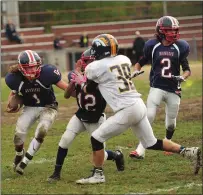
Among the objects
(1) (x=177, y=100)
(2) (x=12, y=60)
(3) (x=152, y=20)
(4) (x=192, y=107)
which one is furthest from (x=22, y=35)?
(1) (x=177, y=100)

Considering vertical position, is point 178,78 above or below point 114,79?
below

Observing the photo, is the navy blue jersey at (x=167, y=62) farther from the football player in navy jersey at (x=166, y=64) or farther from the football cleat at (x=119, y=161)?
the football cleat at (x=119, y=161)

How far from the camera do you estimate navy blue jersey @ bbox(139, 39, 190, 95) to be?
9.06 m

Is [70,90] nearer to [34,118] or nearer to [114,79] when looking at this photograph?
[114,79]

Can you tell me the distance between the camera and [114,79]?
23.5 feet

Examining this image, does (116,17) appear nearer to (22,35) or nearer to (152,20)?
(152,20)

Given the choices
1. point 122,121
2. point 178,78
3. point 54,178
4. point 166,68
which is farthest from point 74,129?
point 166,68

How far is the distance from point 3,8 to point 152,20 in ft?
23.8

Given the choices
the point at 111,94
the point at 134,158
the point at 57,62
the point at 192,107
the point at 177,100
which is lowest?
the point at 57,62

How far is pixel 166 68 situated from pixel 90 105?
1.84 m

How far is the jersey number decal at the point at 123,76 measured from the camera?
7.17 meters

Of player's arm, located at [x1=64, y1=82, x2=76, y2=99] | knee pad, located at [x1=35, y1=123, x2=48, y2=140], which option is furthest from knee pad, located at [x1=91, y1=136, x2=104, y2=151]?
knee pad, located at [x1=35, y1=123, x2=48, y2=140]

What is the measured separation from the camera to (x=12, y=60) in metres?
27.8

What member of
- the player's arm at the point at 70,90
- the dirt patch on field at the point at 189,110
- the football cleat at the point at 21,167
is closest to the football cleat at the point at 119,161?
the player's arm at the point at 70,90
